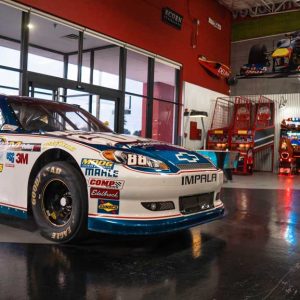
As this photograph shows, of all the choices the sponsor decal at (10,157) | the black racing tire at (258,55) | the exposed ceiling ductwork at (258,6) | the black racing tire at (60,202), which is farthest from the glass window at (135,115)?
the black racing tire at (60,202)

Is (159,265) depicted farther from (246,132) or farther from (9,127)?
(246,132)

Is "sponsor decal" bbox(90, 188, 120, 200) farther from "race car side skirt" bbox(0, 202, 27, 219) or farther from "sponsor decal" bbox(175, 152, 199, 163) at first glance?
"race car side skirt" bbox(0, 202, 27, 219)

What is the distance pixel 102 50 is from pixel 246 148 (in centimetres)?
552

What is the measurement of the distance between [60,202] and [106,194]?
1.70 ft

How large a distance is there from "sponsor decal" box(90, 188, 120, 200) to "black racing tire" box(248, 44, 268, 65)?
13.4 metres

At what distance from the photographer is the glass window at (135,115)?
35.1 feet

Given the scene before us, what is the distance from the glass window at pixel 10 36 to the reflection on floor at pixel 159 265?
17.4 ft

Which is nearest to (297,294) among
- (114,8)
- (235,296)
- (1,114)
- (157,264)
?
(235,296)

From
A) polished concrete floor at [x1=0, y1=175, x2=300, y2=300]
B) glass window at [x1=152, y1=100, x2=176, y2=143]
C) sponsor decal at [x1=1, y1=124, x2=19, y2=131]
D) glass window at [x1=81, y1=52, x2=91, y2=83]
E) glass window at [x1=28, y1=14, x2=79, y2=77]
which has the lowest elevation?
polished concrete floor at [x1=0, y1=175, x2=300, y2=300]

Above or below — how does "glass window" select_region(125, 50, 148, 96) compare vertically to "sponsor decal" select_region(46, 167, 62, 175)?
above

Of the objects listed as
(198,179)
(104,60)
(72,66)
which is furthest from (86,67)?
(198,179)

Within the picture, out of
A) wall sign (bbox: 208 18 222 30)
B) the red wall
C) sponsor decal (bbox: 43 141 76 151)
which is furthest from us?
wall sign (bbox: 208 18 222 30)

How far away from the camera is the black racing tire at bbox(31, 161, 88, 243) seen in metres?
2.90

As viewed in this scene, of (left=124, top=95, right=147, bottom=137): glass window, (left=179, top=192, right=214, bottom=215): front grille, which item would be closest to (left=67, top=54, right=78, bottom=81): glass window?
(left=124, top=95, right=147, bottom=137): glass window
